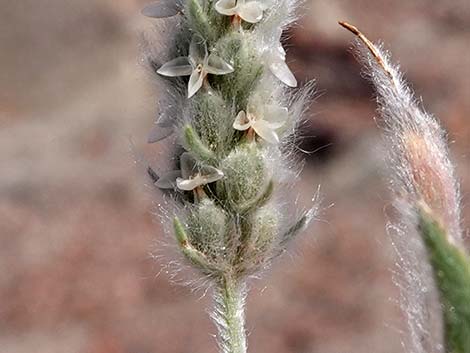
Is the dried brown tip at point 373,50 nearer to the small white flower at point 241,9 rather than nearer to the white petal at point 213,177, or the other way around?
the small white flower at point 241,9

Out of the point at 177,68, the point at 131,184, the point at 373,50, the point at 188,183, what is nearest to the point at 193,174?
the point at 188,183

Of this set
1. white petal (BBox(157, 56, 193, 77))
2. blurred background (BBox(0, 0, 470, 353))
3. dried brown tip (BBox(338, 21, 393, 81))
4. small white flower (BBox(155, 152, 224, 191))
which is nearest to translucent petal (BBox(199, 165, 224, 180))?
small white flower (BBox(155, 152, 224, 191))

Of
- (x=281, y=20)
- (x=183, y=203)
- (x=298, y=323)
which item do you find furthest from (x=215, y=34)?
(x=298, y=323)

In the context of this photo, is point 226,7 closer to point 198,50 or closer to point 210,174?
point 198,50

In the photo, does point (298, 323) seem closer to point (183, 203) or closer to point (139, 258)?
point (139, 258)

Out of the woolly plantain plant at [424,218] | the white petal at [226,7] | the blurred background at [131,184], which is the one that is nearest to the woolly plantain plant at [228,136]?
the white petal at [226,7]
